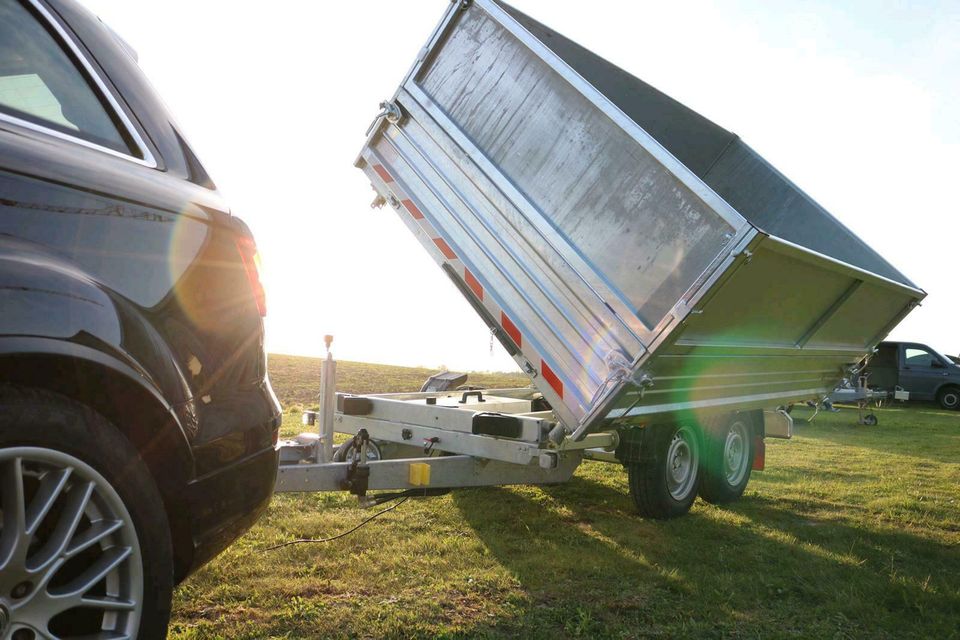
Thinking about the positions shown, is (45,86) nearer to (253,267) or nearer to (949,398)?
(253,267)

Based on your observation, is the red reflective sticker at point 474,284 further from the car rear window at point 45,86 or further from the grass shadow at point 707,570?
the car rear window at point 45,86

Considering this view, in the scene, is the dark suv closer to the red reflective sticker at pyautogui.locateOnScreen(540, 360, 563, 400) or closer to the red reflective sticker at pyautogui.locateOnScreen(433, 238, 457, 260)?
the red reflective sticker at pyautogui.locateOnScreen(540, 360, 563, 400)

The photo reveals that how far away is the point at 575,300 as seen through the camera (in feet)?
13.3

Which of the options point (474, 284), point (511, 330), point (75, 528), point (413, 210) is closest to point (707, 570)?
point (511, 330)

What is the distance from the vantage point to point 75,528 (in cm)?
177

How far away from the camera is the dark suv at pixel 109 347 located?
169cm

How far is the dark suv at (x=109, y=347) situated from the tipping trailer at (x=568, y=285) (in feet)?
5.07

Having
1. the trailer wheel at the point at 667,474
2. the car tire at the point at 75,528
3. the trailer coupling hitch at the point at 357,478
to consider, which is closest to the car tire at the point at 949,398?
the trailer wheel at the point at 667,474

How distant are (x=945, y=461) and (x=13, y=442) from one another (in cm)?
1070

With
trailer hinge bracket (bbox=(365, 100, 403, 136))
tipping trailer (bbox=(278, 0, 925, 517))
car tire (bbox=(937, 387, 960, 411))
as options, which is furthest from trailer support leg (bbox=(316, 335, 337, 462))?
car tire (bbox=(937, 387, 960, 411))

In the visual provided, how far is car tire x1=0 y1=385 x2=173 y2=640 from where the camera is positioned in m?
1.64

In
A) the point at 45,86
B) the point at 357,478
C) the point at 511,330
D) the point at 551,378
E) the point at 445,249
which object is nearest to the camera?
the point at 45,86

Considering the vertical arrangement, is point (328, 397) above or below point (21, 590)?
above

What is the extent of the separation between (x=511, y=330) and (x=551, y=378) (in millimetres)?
410
